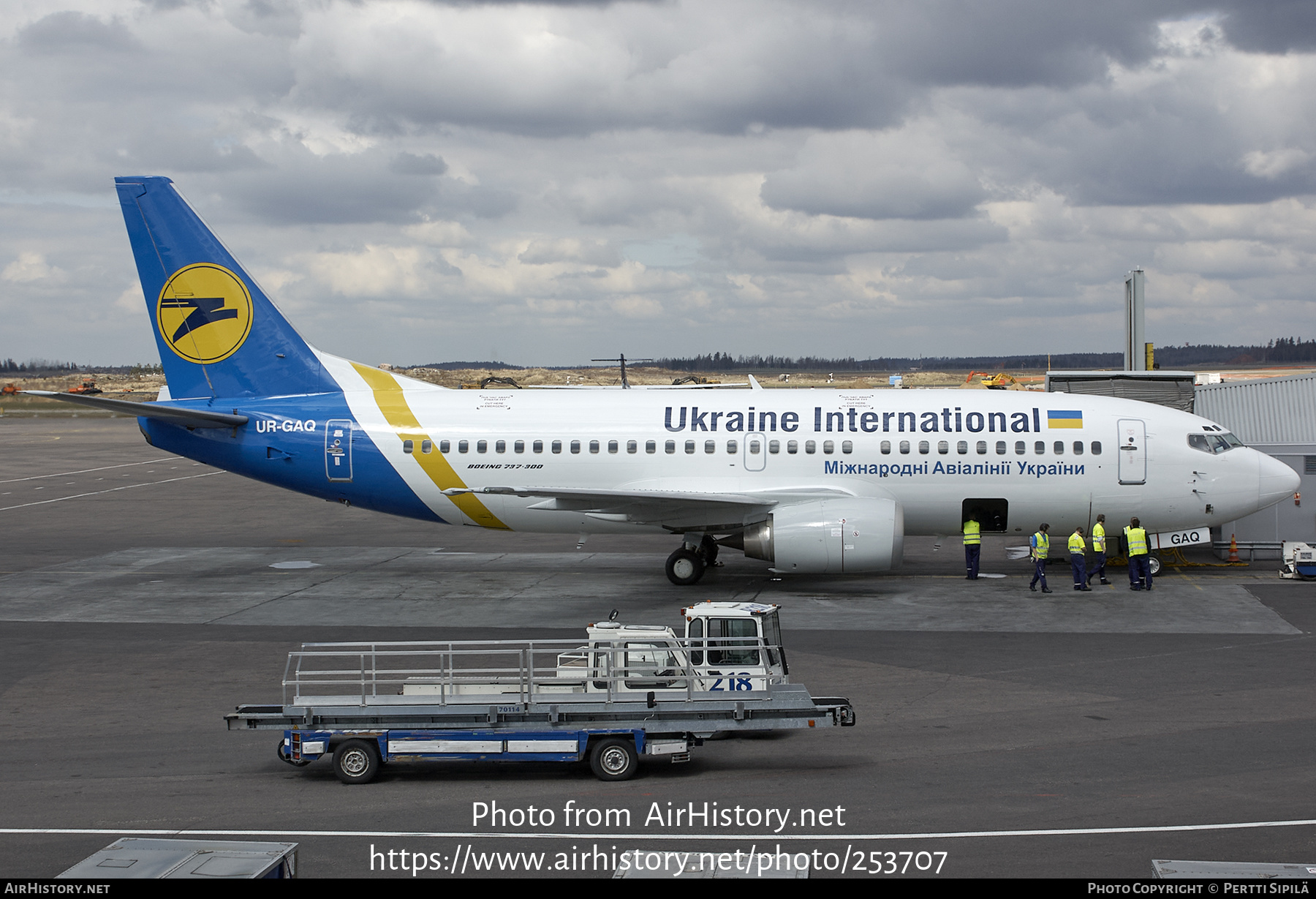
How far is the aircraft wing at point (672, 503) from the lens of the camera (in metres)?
25.4

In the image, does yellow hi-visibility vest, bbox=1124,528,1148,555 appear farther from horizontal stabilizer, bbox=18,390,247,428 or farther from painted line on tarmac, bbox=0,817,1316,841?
horizontal stabilizer, bbox=18,390,247,428

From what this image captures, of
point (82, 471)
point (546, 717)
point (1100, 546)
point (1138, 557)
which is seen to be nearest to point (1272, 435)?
point (1138, 557)

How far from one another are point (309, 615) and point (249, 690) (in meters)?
6.36

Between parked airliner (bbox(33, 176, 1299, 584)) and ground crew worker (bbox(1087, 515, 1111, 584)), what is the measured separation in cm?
39

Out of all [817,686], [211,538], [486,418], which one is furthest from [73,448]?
[817,686]

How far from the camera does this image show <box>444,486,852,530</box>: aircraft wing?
999 inches

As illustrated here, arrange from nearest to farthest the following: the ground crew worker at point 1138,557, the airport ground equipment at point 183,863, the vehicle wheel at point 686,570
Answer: the airport ground equipment at point 183,863, the ground crew worker at point 1138,557, the vehicle wheel at point 686,570

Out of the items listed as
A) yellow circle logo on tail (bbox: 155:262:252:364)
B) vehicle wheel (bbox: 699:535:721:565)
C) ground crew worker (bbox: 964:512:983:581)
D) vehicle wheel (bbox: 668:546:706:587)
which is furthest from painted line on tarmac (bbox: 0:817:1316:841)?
yellow circle logo on tail (bbox: 155:262:252:364)

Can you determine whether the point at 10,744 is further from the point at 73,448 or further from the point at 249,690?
the point at 73,448

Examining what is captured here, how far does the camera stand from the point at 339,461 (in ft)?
89.7

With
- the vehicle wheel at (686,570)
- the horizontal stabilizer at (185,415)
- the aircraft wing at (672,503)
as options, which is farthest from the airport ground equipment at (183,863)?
the horizontal stabilizer at (185,415)

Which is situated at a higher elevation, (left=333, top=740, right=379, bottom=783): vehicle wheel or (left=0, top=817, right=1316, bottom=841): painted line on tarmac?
(left=333, top=740, right=379, bottom=783): vehicle wheel

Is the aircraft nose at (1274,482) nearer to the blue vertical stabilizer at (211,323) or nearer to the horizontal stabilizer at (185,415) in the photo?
the blue vertical stabilizer at (211,323)

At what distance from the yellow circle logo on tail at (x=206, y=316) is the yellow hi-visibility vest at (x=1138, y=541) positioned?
23.1 m
